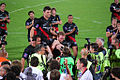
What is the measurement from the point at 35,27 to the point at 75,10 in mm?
13537

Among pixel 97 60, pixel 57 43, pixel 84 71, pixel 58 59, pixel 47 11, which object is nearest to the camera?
pixel 84 71

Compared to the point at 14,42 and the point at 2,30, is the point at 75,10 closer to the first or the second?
the point at 14,42

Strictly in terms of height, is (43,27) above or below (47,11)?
below

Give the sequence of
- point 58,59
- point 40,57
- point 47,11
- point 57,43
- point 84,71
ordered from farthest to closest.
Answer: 1. point 57,43
2. point 47,11
3. point 58,59
4. point 40,57
5. point 84,71

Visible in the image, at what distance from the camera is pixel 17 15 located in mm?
21703

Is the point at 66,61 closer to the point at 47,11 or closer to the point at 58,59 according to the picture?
the point at 58,59

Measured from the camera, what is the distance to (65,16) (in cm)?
2141

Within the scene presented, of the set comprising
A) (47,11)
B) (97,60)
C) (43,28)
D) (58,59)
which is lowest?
(97,60)

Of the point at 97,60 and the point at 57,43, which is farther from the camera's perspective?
the point at 57,43

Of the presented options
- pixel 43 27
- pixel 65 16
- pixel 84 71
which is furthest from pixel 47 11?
pixel 65 16

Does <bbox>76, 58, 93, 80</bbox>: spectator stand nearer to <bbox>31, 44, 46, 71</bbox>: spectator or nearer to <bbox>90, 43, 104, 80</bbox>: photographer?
<bbox>31, 44, 46, 71</bbox>: spectator

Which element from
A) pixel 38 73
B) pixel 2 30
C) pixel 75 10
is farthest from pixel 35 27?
pixel 75 10

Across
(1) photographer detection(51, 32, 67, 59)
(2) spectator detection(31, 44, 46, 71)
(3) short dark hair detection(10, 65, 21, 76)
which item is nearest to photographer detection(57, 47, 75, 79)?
(2) spectator detection(31, 44, 46, 71)

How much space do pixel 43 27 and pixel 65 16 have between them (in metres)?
11.5
